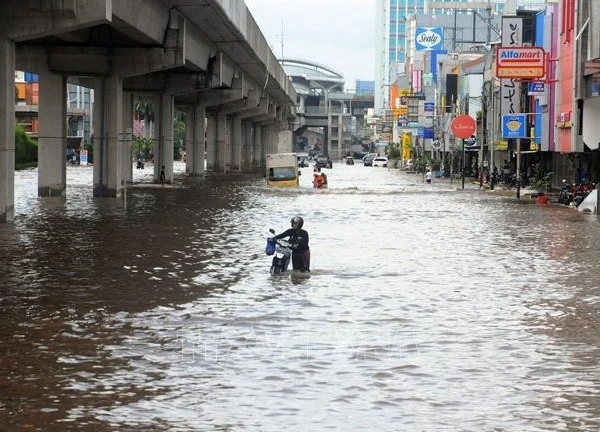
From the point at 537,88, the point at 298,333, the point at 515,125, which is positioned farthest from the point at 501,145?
the point at 298,333

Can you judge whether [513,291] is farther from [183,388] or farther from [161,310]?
[183,388]

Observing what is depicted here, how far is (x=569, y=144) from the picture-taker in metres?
59.5

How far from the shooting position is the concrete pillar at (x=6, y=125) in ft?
113

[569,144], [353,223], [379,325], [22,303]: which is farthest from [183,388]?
[569,144]

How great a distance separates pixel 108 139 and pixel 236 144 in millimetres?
69158

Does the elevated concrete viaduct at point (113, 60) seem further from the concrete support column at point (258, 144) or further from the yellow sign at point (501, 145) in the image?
the concrete support column at point (258, 144)

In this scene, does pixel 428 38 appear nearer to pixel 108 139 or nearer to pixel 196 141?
pixel 196 141

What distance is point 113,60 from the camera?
50781 millimetres

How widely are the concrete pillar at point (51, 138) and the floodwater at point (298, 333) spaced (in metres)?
20.2

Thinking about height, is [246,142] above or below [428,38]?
below

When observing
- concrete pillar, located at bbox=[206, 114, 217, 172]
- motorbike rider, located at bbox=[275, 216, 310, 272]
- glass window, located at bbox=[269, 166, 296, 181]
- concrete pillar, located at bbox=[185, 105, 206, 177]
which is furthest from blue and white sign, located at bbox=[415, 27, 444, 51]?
motorbike rider, located at bbox=[275, 216, 310, 272]

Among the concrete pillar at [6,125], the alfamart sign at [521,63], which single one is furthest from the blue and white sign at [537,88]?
the concrete pillar at [6,125]

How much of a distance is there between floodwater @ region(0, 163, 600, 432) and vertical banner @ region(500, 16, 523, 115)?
1421 inches

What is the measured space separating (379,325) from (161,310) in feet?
10.4
